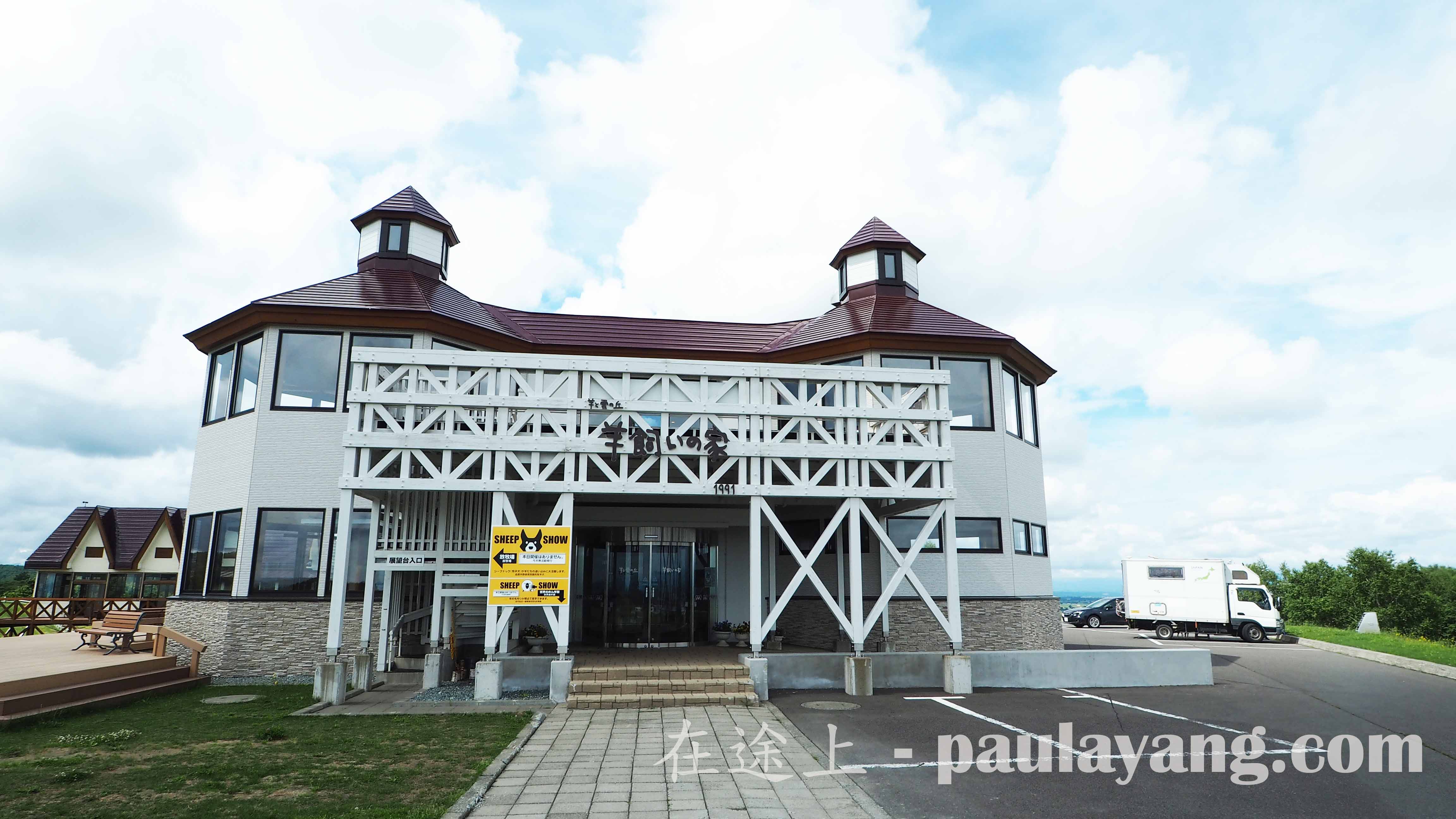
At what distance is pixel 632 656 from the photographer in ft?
48.7

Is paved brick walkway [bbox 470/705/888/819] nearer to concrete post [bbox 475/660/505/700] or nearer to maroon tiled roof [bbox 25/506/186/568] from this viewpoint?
concrete post [bbox 475/660/505/700]

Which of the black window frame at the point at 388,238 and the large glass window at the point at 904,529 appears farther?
the black window frame at the point at 388,238

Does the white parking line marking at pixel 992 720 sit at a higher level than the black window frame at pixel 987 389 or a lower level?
lower

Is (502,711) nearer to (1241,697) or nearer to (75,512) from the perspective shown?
(1241,697)

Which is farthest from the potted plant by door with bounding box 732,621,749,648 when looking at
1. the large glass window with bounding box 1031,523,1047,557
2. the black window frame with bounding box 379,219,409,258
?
the black window frame with bounding box 379,219,409,258

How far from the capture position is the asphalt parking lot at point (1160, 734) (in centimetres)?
706

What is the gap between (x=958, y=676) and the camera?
517 inches

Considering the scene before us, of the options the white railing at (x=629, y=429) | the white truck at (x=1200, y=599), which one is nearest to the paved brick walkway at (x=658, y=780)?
the white railing at (x=629, y=429)

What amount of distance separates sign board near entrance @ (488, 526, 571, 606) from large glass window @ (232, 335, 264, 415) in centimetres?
754

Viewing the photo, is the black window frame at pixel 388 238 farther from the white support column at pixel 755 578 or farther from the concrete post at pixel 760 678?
the concrete post at pixel 760 678

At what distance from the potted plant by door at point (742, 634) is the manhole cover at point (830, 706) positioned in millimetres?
4795

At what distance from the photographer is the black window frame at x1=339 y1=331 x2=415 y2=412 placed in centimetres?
1644

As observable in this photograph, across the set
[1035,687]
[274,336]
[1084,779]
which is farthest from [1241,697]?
[274,336]

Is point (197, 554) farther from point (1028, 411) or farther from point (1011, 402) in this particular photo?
point (1028, 411)
